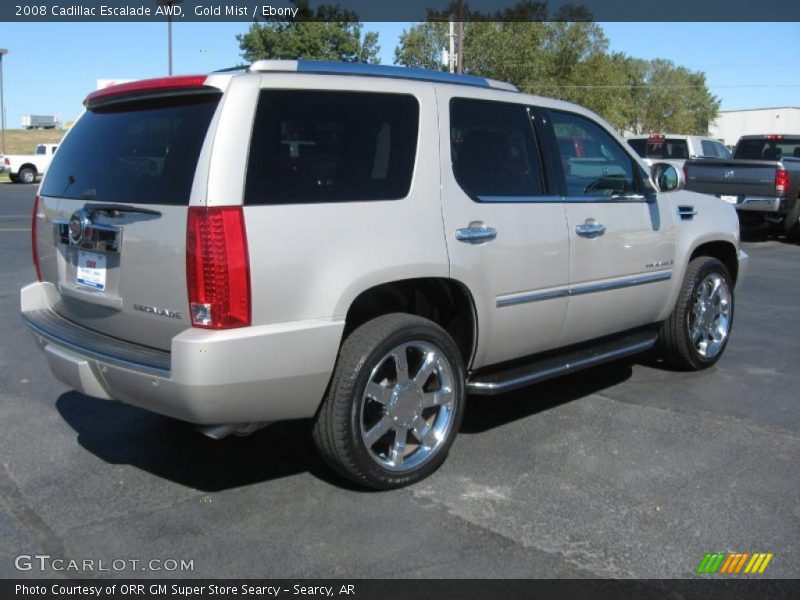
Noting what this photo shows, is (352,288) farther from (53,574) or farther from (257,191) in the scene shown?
(53,574)

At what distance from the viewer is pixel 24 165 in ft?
122

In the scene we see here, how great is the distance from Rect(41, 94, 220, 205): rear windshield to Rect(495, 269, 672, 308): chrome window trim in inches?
68.2

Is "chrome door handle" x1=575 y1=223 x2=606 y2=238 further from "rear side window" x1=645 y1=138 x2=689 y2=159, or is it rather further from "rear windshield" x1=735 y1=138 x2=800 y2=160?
"rear side window" x1=645 y1=138 x2=689 y2=159

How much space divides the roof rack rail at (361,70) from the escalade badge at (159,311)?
110 centimetres

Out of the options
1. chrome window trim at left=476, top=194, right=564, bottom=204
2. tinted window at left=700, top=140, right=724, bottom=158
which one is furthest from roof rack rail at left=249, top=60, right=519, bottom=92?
tinted window at left=700, top=140, right=724, bottom=158

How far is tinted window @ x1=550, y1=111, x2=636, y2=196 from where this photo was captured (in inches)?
189

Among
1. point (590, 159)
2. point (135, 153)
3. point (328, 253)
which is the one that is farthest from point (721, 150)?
point (135, 153)

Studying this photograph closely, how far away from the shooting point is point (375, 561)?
3.18 metres

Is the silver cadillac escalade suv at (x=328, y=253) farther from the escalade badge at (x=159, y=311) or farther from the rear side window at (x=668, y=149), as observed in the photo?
the rear side window at (x=668, y=149)

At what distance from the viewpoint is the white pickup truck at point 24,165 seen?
36719 millimetres

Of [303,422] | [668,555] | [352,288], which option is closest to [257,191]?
[352,288]

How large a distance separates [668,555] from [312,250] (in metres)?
1.90
